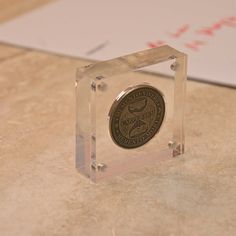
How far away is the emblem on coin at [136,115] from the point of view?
2.09ft

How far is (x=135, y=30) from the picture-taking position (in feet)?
3.33

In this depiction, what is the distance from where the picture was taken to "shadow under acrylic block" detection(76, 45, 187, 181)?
0.63 meters

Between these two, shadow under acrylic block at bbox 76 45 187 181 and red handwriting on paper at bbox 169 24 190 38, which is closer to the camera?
shadow under acrylic block at bbox 76 45 187 181

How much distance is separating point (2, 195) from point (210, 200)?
178mm

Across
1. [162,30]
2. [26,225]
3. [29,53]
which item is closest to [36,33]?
[29,53]

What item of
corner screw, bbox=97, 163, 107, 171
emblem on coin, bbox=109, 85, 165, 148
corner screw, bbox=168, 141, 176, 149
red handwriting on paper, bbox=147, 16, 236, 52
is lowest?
corner screw, bbox=97, 163, 107, 171

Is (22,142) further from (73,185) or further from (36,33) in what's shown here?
(36,33)

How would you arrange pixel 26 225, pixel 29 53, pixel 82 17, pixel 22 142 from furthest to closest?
1. pixel 82 17
2. pixel 29 53
3. pixel 22 142
4. pixel 26 225

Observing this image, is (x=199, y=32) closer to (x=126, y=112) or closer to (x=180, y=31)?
(x=180, y=31)

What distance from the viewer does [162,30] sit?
1007 millimetres

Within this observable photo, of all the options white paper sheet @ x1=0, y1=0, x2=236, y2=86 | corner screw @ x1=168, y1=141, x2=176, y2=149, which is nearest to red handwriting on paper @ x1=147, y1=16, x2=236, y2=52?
white paper sheet @ x1=0, y1=0, x2=236, y2=86

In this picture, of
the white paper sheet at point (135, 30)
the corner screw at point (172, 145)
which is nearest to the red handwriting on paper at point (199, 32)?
the white paper sheet at point (135, 30)

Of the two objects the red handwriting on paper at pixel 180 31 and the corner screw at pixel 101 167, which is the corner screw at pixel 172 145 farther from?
the red handwriting on paper at pixel 180 31

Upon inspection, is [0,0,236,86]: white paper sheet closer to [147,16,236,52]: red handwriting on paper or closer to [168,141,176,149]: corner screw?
[147,16,236,52]: red handwriting on paper
